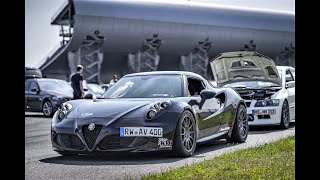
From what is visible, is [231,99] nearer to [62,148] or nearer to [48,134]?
[62,148]

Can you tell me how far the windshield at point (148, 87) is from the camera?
26.7ft

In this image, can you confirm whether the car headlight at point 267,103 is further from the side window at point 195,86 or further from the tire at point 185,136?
the tire at point 185,136

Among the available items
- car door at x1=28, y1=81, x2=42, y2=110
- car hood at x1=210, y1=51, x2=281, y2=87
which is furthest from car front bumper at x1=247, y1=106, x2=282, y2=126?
car door at x1=28, y1=81, x2=42, y2=110


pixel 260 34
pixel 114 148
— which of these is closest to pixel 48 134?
pixel 114 148

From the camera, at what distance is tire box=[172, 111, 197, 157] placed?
23.7ft

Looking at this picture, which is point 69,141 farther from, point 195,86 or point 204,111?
point 195,86

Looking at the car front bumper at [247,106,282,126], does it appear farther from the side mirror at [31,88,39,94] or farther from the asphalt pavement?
the side mirror at [31,88,39,94]

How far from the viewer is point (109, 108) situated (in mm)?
7344

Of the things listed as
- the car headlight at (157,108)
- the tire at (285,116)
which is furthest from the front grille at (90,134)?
the tire at (285,116)

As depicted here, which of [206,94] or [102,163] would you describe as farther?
[206,94]

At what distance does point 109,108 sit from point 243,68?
216 inches

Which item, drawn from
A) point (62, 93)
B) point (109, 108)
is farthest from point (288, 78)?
point (62, 93)

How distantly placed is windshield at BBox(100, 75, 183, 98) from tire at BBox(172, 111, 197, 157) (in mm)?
601
